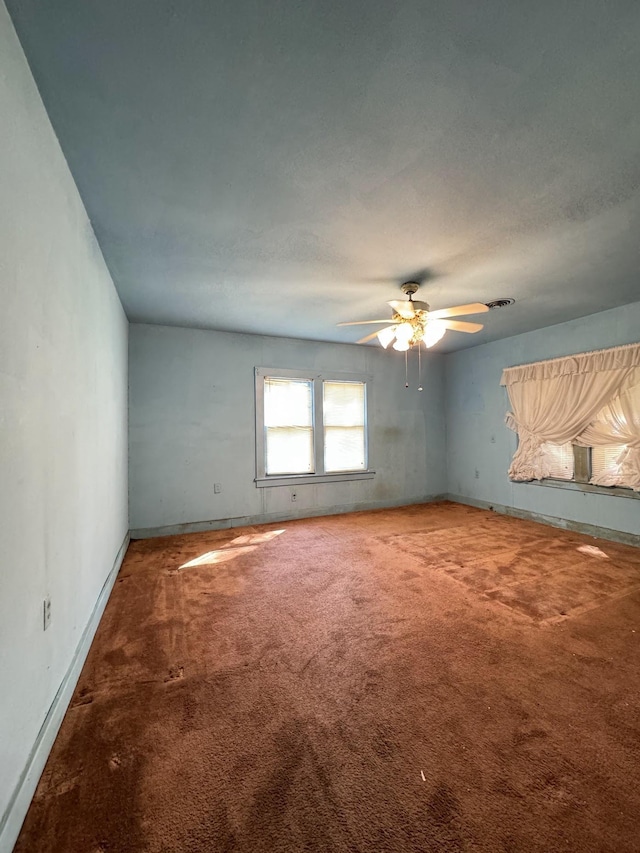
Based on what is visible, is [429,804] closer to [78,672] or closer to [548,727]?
[548,727]

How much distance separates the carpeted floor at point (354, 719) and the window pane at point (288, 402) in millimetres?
2401

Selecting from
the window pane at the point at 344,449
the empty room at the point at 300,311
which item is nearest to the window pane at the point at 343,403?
the window pane at the point at 344,449

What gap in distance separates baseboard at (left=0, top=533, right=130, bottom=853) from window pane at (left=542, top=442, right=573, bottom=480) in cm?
510

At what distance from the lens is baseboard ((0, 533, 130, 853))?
1030mm

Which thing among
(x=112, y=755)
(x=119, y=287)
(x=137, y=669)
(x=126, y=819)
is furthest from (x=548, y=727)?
(x=119, y=287)

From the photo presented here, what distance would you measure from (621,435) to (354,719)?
4029mm

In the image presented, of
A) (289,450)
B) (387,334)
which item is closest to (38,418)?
(387,334)

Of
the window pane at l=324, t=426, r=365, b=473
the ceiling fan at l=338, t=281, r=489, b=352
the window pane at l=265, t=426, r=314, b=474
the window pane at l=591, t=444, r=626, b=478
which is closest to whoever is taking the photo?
the ceiling fan at l=338, t=281, r=489, b=352

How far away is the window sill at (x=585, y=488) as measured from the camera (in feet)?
12.2

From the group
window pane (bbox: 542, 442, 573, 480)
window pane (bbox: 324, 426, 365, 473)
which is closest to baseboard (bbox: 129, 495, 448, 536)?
window pane (bbox: 324, 426, 365, 473)

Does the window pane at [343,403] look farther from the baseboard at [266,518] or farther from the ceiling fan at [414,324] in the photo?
the ceiling fan at [414,324]

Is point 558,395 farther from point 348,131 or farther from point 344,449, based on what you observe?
point 348,131

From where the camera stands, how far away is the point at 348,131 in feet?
4.89

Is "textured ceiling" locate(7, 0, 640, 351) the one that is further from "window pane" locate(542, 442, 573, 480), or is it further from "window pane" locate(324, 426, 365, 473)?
"window pane" locate(324, 426, 365, 473)
